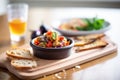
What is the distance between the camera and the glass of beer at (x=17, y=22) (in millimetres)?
1419

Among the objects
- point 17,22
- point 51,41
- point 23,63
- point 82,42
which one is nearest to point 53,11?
point 17,22

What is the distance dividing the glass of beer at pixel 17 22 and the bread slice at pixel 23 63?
0.39m

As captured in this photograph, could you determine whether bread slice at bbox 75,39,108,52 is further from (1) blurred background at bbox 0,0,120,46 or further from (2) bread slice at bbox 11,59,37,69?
(1) blurred background at bbox 0,0,120,46

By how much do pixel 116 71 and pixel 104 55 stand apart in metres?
0.14

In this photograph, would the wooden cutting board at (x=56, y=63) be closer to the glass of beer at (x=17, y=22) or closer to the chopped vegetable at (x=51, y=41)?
the chopped vegetable at (x=51, y=41)

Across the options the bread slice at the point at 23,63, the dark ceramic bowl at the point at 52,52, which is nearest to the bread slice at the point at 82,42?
the dark ceramic bowl at the point at 52,52

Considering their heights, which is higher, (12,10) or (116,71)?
(12,10)

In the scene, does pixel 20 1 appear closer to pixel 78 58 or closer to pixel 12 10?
pixel 12 10

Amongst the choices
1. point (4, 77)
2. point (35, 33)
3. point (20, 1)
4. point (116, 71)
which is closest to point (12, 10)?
point (35, 33)

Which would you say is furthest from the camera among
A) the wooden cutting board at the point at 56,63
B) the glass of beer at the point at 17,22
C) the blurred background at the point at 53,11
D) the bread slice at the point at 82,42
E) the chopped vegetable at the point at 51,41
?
the blurred background at the point at 53,11

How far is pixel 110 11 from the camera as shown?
2.03 metres

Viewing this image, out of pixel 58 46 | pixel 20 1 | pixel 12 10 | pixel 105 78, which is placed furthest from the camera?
pixel 20 1

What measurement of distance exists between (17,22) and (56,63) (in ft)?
1.61

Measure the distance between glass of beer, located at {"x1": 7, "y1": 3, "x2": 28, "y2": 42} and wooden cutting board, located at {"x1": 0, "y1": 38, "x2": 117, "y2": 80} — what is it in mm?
297
